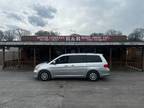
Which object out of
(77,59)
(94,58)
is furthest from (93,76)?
(77,59)

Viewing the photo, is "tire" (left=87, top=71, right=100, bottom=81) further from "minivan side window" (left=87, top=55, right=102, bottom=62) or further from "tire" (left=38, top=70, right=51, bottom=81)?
"tire" (left=38, top=70, right=51, bottom=81)

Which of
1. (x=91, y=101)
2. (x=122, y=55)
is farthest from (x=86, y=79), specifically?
(x=122, y=55)

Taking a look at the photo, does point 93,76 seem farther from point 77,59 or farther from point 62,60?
point 62,60

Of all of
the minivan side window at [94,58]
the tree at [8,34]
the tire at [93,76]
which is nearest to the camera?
the tire at [93,76]

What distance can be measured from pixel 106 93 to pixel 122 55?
15808 mm

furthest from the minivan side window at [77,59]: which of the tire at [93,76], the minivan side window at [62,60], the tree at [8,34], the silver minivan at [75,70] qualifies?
the tree at [8,34]

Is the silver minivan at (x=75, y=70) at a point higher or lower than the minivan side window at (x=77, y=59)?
lower

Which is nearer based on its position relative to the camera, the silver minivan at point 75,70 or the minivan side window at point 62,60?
the silver minivan at point 75,70

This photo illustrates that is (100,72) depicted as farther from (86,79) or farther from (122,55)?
(122,55)

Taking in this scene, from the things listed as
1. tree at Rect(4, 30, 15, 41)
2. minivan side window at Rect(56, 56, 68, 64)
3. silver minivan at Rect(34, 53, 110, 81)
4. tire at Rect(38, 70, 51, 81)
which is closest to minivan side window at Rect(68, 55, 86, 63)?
silver minivan at Rect(34, 53, 110, 81)

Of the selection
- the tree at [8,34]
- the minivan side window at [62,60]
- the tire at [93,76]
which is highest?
the tree at [8,34]

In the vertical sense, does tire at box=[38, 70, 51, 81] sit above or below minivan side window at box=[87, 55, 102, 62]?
below

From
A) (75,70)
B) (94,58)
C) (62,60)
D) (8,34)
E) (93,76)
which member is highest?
(8,34)

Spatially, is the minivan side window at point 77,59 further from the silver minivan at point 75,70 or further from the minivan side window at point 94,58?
the minivan side window at point 94,58
